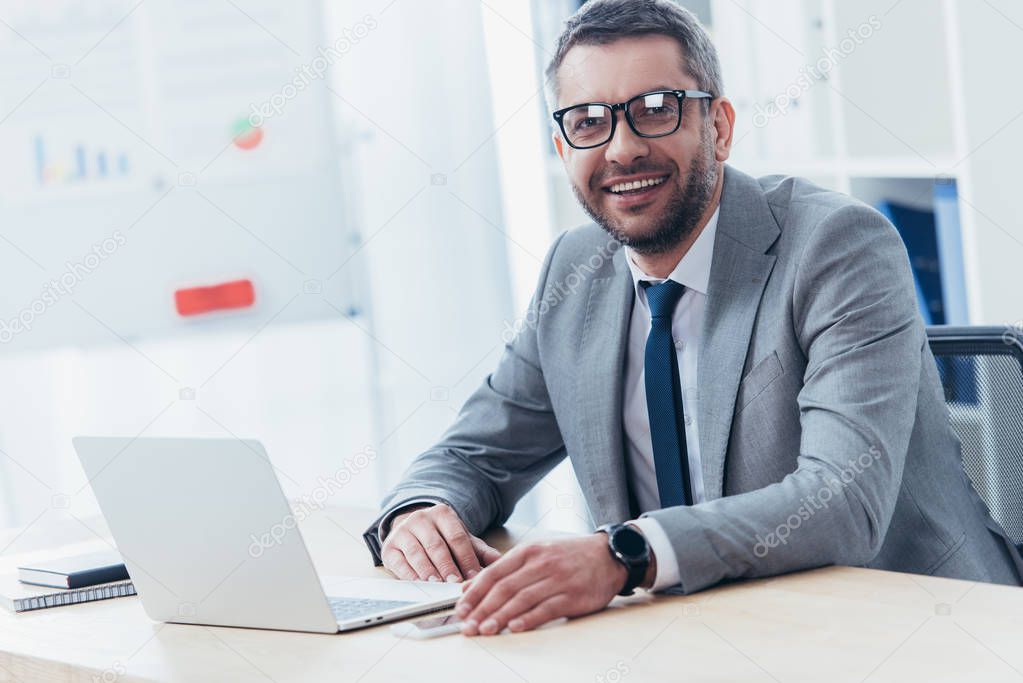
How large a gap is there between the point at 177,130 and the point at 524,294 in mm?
1211

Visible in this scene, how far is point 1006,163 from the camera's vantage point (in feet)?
7.35

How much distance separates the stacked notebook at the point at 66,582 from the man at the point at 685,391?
13.4 inches

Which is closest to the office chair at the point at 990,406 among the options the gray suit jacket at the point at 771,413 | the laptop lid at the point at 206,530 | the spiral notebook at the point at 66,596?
the gray suit jacket at the point at 771,413

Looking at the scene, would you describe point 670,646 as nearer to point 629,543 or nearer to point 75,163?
point 629,543

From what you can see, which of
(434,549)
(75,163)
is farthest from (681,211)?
(75,163)

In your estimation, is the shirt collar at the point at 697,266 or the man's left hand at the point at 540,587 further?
the shirt collar at the point at 697,266

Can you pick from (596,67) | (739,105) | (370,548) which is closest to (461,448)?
(370,548)

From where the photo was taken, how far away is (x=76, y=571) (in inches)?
65.1

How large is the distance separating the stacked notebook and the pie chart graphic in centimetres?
196

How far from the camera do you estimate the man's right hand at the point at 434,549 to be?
5.04ft

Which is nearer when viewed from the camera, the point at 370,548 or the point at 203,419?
the point at 370,548

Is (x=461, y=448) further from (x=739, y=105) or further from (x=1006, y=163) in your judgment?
(x=739, y=105)

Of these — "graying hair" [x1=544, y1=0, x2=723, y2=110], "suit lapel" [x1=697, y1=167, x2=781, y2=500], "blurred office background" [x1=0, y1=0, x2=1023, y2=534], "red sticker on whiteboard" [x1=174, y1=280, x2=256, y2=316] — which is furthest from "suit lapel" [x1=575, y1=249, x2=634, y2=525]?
"red sticker on whiteboard" [x1=174, y1=280, x2=256, y2=316]

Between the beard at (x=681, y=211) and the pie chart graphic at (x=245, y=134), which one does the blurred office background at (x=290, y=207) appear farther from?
the beard at (x=681, y=211)
